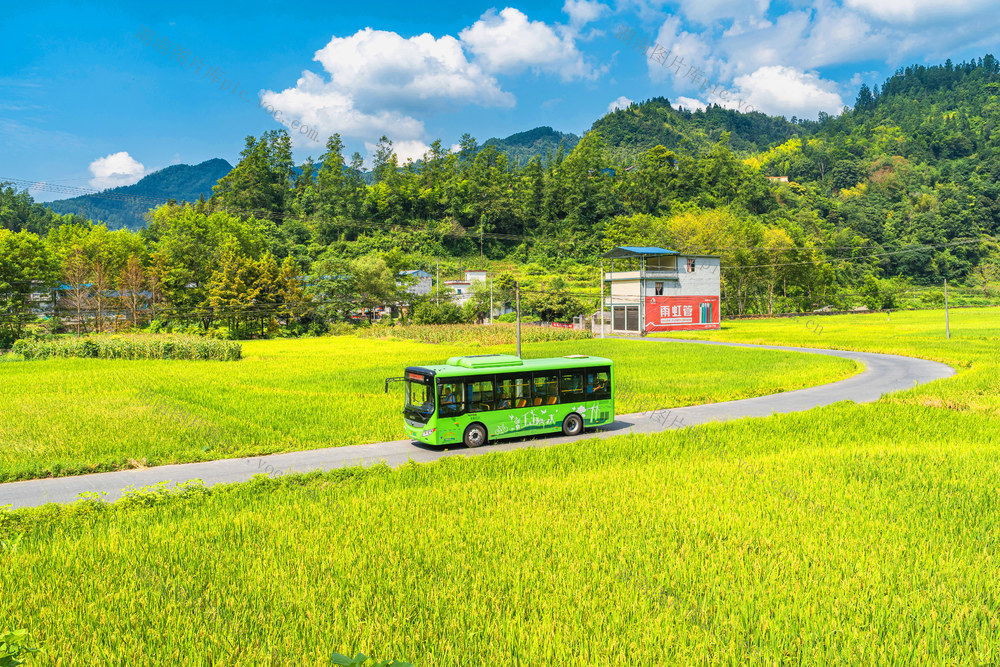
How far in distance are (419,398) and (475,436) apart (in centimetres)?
194

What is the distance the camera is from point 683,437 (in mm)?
16453

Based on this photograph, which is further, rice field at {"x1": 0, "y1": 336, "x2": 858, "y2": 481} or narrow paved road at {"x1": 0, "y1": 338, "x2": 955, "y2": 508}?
rice field at {"x1": 0, "y1": 336, "x2": 858, "y2": 481}

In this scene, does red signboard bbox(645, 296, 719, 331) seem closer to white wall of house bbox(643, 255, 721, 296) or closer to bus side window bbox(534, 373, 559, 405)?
white wall of house bbox(643, 255, 721, 296)

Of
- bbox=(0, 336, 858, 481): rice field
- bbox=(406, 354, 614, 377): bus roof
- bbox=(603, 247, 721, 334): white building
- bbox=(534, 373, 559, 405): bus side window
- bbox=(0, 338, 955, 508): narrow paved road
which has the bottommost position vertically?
bbox=(0, 338, 955, 508): narrow paved road

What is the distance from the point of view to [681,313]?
69.3 metres

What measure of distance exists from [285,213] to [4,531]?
4807 inches

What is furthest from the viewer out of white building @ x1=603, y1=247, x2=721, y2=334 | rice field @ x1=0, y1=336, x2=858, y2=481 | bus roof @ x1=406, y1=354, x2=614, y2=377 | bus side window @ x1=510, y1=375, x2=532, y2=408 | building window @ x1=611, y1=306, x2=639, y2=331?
building window @ x1=611, y1=306, x2=639, y2=331

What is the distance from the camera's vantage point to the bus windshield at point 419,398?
54.4 ft

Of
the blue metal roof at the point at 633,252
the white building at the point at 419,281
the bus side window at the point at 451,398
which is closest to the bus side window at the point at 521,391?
the bus side window at the point at 451,398

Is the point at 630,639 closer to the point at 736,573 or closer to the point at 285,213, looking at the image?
the point at 736,573

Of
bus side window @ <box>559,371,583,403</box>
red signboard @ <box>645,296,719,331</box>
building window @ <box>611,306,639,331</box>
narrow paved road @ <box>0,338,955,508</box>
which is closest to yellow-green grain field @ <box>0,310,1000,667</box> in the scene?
narrow paved road @ <box>0,338,955,508</box>

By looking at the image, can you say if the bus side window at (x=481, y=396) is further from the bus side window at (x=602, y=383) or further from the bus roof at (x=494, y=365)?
the bus side window at (x=602, y=383)

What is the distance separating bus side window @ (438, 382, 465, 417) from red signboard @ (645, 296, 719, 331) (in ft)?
172

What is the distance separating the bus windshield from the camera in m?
16.6
